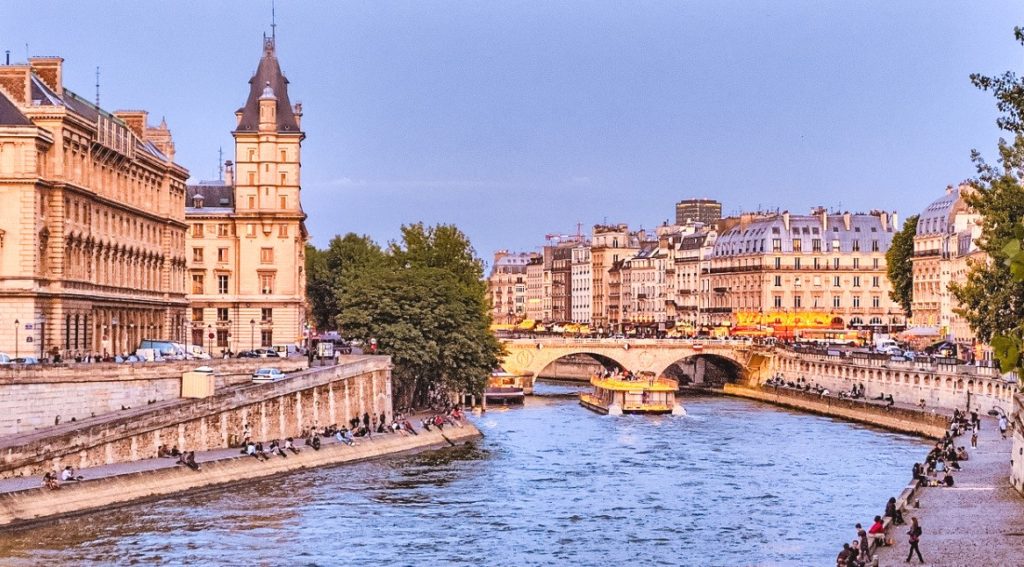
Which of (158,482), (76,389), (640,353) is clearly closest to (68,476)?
(158,482)

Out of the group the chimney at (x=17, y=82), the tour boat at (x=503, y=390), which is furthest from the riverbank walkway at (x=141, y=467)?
the tour boat at (x=503, y=390)

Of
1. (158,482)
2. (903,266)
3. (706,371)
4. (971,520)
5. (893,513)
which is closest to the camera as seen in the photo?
(893,513)

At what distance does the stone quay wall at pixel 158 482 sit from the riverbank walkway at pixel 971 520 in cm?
2087

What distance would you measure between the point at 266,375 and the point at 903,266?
3378 inches

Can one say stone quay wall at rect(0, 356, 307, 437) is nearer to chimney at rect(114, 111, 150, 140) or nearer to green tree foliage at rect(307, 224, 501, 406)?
green tree foliage at rect(307, 224, 501, 406)

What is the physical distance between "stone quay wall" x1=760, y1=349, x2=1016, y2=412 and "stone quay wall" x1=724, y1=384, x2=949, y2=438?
2.58m

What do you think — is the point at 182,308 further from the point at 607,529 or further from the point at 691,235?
the point at 691,235

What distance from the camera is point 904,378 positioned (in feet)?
326

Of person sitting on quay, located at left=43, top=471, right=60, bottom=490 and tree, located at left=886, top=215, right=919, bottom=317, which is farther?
tree, located at left=886, top=215, right=919, bottom=317

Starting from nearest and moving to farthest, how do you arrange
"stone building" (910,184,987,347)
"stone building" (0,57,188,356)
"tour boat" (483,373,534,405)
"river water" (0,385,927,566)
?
"river water" (0,385,927,566) < "stone building" (0,57,188,356) < "tour boat" (483,373,534,405) < "stone building" (910,184,987,347)

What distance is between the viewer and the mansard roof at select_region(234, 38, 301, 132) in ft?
336

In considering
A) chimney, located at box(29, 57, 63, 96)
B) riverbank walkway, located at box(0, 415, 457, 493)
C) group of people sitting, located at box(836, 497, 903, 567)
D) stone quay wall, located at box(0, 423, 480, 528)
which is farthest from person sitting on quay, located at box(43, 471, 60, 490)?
chimney, located at box(29, 57, 63, 96)

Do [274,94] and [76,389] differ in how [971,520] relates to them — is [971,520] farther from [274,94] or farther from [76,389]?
[274,94]

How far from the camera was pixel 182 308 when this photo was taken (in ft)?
304
